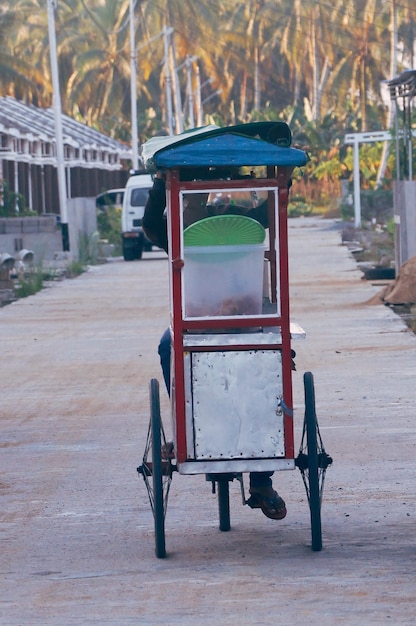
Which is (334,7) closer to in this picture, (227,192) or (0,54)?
(0,54)

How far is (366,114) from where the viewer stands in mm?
69688

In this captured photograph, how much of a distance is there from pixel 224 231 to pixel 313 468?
3.78 feet

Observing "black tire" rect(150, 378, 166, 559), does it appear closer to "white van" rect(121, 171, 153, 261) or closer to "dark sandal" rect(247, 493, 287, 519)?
"dark sandal" rect(247, 493, 287, 519)

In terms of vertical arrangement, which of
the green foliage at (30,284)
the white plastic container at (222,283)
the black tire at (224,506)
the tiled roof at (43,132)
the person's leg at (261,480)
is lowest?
the black tire at (224,506)

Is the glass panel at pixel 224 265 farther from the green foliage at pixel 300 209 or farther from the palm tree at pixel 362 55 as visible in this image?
the palm tree at pixel 362 55

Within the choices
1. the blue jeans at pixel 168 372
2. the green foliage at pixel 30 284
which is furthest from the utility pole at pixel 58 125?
the blue jeans at pixel 168 372

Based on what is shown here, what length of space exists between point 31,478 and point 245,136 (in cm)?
310

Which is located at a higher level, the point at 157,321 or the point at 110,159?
the point at 110,159

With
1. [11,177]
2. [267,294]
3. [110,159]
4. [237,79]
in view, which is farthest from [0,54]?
[237,79]

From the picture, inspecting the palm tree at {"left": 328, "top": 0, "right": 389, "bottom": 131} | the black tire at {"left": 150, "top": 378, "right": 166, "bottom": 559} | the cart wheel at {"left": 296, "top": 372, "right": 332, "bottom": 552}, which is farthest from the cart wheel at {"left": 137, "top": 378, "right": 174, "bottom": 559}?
the palm tree at {"left": 328, "top": 0, "right": 389, "bottom": 131}

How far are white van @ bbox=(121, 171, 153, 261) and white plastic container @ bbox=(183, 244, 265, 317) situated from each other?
27367 mm

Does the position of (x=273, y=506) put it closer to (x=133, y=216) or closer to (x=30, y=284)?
(x=30, y=284)

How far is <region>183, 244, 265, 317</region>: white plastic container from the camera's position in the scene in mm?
6305

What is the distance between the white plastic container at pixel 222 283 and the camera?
6.30m
